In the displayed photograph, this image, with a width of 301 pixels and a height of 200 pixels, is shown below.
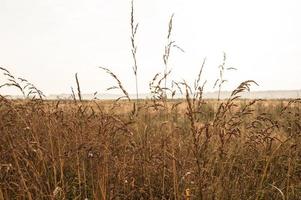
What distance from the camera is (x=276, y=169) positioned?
12.5 feet

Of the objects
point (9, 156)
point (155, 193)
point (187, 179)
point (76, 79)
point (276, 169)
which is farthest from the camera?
point (276, 169)

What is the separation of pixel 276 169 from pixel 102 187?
2.20 m

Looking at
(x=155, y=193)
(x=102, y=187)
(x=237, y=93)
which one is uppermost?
(x=237, y=93)

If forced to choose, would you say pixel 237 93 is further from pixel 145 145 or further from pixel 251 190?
pixel 145 145

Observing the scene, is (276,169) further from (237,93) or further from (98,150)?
(98,150)

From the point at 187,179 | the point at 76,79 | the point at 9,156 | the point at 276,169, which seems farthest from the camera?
the point at 276,169

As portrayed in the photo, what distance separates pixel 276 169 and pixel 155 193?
1.42 meters

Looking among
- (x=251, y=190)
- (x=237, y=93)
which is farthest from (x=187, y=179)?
(x=237, y=93)

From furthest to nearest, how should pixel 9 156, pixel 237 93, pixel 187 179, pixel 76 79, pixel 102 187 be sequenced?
pixel 9 156 < pixel 187 179 < pixel 237 93 < pixel 76 79 < pixel 102 187

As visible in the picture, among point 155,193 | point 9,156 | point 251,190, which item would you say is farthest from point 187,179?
point 9,156

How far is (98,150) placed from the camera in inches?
100

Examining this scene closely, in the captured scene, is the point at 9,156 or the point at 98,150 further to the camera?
the point at 9,156

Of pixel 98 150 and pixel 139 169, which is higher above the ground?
pixel 98 150

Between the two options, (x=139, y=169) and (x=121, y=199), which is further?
(x=139, y=169)
